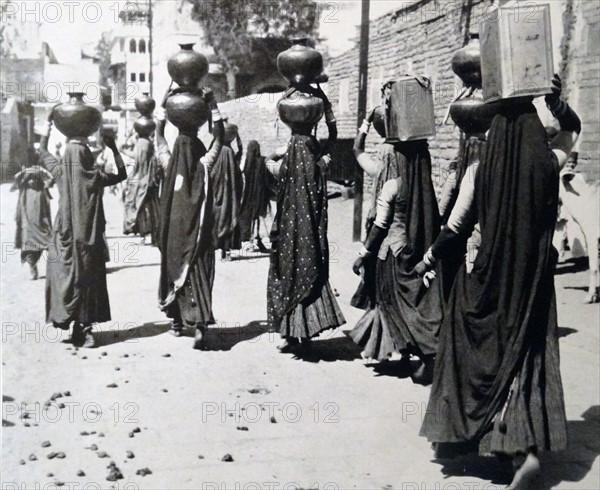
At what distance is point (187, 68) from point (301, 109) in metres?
1.07

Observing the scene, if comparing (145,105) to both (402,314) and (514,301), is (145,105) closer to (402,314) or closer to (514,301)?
(402,314)

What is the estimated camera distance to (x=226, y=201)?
1221 centimetres

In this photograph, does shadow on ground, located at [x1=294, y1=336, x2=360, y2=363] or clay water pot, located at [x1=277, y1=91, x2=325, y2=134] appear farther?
shadow on ground, located at [x1=294, y1=336, x2=360, y2=363]

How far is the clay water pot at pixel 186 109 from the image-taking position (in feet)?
22.9

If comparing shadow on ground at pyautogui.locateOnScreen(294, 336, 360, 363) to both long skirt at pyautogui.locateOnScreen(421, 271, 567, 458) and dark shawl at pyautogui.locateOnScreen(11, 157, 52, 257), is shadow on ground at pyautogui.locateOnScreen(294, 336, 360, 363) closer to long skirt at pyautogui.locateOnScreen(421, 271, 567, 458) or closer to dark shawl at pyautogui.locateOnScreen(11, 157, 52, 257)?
long skirt at pyautogui.locateOnScreen(421, 271, 567, 458)

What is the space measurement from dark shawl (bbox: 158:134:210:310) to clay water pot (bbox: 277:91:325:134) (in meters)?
0.83

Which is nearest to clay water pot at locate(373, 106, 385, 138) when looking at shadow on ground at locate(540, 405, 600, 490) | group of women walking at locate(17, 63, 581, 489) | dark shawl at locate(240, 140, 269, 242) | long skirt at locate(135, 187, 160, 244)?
group of women walking at locate(17, 63, 581, 489)

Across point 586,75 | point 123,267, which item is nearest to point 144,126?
point 123,267

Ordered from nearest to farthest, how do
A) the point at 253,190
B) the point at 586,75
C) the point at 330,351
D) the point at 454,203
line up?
1. the point at 454,203
2. the point at 330,351
3. the point at 586,75
4. the point at 253,190

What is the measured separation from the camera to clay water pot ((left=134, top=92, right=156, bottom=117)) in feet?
43.5

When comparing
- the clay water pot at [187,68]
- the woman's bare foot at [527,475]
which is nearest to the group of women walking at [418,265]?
the woman's bare foot at [527,475]

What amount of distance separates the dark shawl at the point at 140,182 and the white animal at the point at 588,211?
6.28m

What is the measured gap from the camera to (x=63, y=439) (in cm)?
495

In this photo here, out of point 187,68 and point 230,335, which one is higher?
point 187,68
